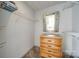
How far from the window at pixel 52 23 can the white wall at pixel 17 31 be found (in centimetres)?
37

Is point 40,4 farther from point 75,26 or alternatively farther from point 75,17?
point 75,26

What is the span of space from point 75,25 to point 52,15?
751 mm

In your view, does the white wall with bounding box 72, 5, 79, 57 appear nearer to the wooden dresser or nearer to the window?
the wooden dresser

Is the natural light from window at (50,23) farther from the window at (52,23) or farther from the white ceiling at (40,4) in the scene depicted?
the white ceiling at (40,4)

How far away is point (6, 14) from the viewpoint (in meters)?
1.59

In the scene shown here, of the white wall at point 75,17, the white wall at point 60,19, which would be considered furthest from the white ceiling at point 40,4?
the white wall at point 75,17

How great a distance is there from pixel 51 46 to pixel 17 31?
96 centimetres

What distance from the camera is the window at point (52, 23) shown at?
213 cm

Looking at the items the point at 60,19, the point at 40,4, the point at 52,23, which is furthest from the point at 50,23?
the point at 40,4

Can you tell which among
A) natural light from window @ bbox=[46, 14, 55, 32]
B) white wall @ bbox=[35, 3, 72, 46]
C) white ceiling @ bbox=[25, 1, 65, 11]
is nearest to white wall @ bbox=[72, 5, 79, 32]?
white wall @ bbox=[35, 3, 72, 46]

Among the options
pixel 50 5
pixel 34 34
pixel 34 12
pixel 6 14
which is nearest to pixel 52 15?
pixel 50 5

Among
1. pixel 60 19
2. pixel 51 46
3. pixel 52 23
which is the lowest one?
pixel 51 46

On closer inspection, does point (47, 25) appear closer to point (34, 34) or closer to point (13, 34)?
point (34, 34)

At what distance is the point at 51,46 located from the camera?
87.8 inches
